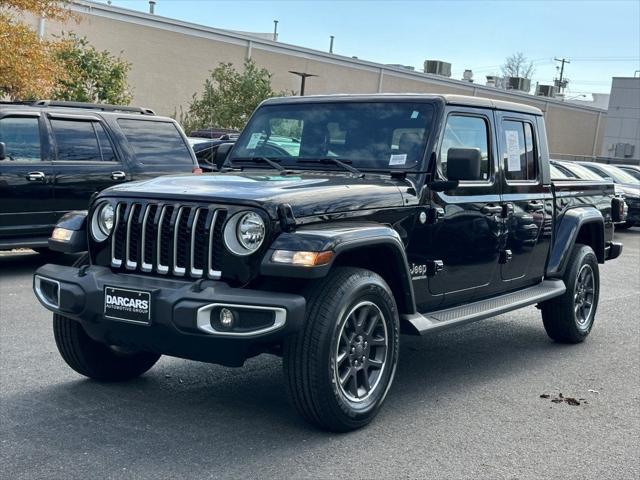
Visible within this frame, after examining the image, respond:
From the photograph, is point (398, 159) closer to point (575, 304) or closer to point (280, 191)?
point (280, 191)

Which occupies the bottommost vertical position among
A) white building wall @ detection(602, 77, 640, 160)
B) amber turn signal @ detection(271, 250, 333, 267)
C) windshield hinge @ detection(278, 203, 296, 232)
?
amber turn signal @ detection(271, 250, 333, 267)

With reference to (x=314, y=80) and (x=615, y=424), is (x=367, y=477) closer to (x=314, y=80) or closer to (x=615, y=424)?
(x=615, y=424)

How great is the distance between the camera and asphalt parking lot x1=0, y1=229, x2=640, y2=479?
4414 mm

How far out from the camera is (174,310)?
440cm

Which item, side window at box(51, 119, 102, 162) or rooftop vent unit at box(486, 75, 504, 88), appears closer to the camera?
side window at box(51, 119, 102, 162)

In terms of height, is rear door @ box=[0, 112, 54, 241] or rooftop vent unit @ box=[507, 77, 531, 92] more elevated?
rooftop vent unit @ box=[507, 77, 531, 92]

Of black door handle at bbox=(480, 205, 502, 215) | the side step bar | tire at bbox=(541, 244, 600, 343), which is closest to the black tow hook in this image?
the side step bar

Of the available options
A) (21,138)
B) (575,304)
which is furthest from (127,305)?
(21,138)

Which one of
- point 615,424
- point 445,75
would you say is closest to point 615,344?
point 615,424

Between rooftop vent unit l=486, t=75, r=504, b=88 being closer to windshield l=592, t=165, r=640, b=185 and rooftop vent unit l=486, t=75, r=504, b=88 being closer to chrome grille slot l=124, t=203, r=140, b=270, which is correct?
windshield l=592, t=165, r=640, b=185

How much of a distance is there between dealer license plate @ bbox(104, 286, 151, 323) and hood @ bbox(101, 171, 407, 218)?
1.88 ft

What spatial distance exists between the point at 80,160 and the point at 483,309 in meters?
6.16

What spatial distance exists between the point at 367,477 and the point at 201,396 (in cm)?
160

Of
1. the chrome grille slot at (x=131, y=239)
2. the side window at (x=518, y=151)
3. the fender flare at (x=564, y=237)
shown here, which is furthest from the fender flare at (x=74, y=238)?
the fender flare at (x=564, y=237)
